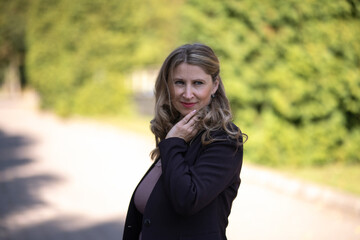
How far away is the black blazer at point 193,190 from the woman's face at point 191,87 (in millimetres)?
191

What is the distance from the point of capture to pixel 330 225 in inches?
200

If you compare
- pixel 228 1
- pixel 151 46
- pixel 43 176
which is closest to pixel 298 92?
pixel 228 1

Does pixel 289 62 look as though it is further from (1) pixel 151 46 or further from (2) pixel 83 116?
(1) pixel 151 46

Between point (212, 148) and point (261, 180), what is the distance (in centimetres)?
546

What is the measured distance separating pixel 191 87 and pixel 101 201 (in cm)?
477

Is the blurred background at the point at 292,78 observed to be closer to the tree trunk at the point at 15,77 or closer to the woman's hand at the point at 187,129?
the woman's hand at the point at 187,129

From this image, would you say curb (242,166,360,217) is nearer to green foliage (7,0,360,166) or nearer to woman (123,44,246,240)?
green foliage (7,0,360,166)

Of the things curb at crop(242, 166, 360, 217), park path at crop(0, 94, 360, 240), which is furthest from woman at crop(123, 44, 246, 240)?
curb at crop(242, 166, 360, 217)

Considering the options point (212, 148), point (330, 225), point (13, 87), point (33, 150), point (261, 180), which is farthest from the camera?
point (13, 87)

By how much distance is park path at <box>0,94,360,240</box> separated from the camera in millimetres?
4953

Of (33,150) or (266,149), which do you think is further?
(33,150)

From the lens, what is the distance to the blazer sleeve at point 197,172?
5.52ft

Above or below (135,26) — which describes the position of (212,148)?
below

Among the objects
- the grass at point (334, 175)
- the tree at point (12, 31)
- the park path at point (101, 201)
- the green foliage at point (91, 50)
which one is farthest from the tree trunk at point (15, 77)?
the grass at point (334, 175)
